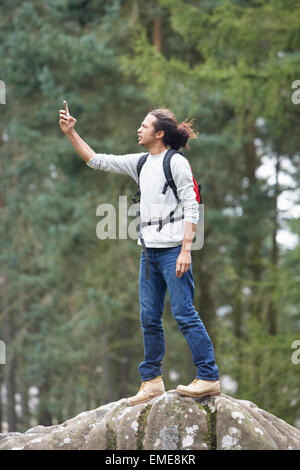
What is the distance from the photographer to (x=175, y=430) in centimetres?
432

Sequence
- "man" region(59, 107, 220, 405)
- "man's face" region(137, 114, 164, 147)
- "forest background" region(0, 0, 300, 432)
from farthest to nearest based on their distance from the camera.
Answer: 1. "forest background" region(0, 0, 300, 432)
2. "man's face" region(137, 114, 164, 147)
3. "man" region(59, 107, 220, 405)

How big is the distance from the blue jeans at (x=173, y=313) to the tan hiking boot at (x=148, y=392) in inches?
1.9

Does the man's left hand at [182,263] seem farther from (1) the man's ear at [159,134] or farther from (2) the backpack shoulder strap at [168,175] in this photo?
(1) the man's ear at [159,134]

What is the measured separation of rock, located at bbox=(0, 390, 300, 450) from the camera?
4.26 m

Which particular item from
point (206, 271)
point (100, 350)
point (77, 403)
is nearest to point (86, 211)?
point (206, 271)

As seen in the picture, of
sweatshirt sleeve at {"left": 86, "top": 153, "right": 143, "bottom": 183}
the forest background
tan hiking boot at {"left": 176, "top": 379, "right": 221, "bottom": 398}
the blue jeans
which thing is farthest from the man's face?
the forest background

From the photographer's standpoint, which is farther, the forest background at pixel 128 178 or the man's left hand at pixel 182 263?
the forest background at pixel 128 178

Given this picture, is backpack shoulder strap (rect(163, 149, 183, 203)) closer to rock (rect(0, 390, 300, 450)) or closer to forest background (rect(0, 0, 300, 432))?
rock (rect(0, 390, 300, 450))

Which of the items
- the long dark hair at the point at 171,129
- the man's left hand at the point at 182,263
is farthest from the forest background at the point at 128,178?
the man's left hand at the point at 182,263

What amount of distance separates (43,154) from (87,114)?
123cm

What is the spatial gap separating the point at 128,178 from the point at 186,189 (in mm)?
7901

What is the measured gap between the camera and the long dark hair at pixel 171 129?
14.9ft

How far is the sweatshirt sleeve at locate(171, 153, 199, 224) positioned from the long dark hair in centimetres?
24

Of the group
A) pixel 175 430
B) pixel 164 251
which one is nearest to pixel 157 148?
pixel 164 251
